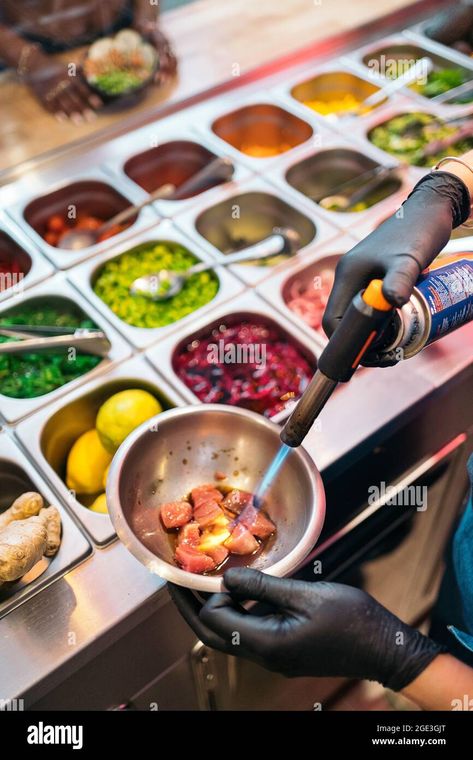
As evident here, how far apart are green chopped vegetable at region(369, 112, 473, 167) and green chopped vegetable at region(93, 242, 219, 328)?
110 centimetres

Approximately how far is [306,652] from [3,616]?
707mm

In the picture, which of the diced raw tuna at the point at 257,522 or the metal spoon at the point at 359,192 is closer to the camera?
the diced raw tuna at the point at 257,522

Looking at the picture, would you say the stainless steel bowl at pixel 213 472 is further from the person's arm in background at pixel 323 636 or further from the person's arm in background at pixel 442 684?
the person's arm in background at pixel 442 684

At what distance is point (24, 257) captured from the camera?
2.38 metres

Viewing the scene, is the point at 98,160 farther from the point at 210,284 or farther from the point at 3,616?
the point at 3,616

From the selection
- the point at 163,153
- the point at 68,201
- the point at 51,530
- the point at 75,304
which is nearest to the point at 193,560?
the point at 51,530

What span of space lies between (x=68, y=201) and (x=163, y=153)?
0.49 metres

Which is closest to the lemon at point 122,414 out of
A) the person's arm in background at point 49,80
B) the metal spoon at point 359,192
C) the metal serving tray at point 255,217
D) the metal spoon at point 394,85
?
the metal serving tray at point 255,217

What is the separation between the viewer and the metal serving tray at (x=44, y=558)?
5.02ft

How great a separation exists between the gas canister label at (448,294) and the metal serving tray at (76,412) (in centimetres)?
78

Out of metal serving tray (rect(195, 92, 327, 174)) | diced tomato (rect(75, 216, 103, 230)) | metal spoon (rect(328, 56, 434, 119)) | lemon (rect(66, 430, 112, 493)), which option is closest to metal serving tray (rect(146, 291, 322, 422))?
lemon (rect(66, 430, 112, 493))

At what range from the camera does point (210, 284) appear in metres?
2.35
